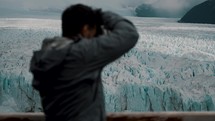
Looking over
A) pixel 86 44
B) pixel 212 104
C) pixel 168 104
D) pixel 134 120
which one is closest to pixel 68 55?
pixel 86 44

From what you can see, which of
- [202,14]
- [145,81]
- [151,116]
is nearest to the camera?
[151,116]

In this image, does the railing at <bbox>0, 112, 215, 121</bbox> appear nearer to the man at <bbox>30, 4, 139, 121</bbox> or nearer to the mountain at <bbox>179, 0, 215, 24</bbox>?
the man at <bbox>30, 4, 139, 121</bbox>

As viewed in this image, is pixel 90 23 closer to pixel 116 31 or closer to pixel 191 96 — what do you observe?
pixel 116 31

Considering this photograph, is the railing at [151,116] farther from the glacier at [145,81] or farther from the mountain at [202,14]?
the mountain at [202,14]

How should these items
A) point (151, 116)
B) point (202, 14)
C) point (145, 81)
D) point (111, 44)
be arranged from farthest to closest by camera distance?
point (202, 14)
point (145, 81)
point (151, 116)
point (111, 44)

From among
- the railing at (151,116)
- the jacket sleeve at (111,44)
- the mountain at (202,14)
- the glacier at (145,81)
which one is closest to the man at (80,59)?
the jacket sleeve at (111,44)

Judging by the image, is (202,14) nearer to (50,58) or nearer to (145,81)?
(145,81)

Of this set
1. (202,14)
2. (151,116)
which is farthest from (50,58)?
(202,14)
